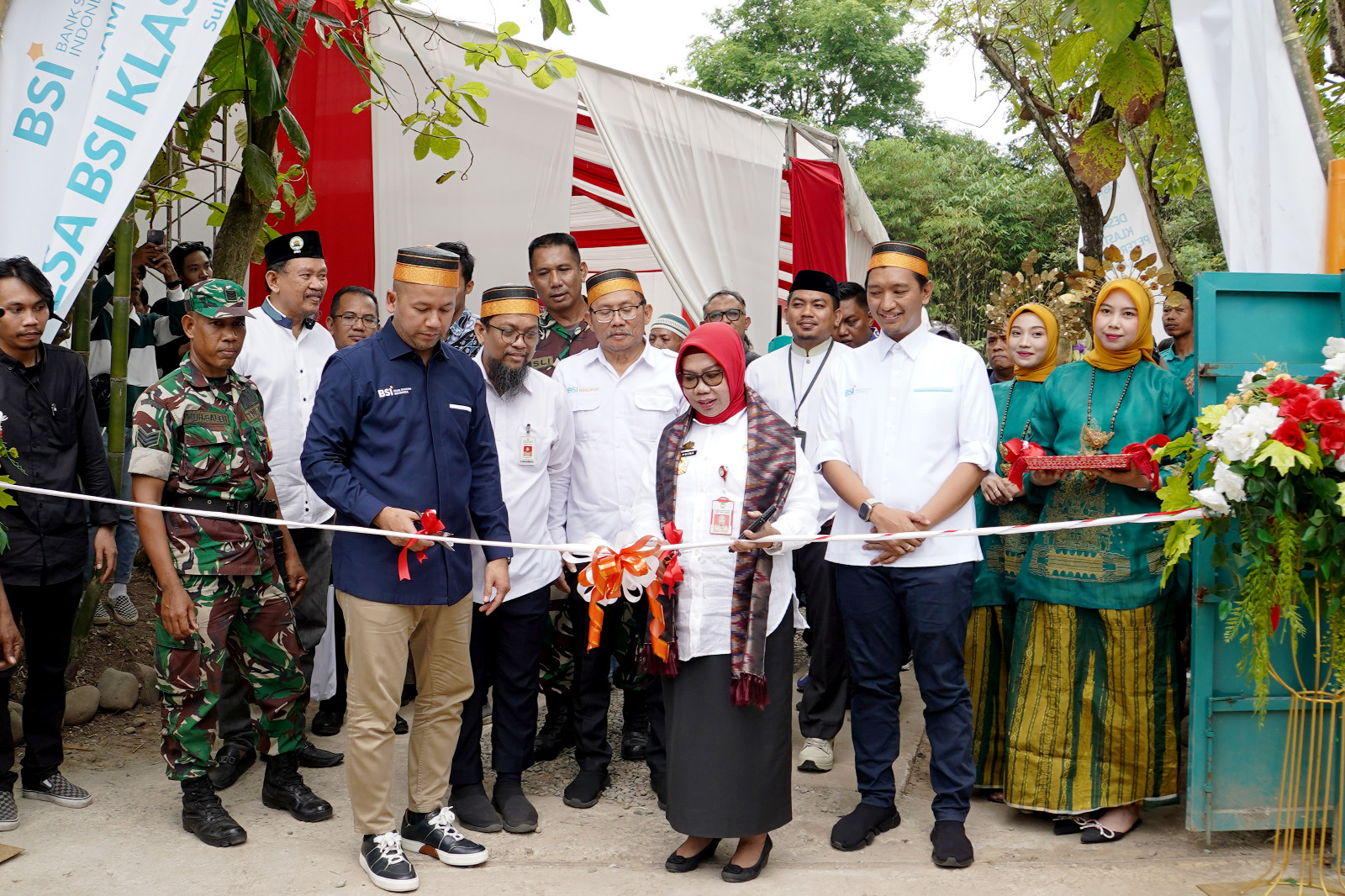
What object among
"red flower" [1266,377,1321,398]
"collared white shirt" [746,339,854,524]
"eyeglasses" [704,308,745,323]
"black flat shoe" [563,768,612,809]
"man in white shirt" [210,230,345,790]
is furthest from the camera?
"eyeglasses" [704,308,745,323]

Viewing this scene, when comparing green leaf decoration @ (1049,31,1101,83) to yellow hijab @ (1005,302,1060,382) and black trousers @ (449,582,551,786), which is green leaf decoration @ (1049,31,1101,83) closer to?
yellow hijab @ (1005,302,1060,382)

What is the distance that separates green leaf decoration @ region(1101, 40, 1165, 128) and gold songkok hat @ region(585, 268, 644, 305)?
1.80 metres

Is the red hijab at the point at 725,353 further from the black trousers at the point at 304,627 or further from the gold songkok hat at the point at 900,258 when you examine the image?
the black trousers at the point at 304,627

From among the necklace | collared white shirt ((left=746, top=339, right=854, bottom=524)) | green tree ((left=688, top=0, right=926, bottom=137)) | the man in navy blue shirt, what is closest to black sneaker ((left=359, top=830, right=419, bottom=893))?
the man in navy blue shirt

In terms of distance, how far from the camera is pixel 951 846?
143 inches

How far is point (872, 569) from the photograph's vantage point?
3768 millimetres

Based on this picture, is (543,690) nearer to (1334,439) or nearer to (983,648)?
(983,648)

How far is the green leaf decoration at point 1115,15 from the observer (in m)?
2.99

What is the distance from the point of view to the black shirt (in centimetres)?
376

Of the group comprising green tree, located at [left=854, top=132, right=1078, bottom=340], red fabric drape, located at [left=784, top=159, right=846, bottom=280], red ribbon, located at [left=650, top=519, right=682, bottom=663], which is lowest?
red ribbon, located at [left=650, top=519, right=682, bottom=663]

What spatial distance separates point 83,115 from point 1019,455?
3345 mm

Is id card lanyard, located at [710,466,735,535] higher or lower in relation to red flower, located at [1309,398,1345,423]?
lower

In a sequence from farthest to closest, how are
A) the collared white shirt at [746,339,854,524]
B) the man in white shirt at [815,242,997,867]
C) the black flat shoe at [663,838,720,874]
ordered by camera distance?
the collared white shirt at [746,339,854,524]
the man in white shirt at [815,242,997,867]
the black flat shoe at [663,838,720,874]

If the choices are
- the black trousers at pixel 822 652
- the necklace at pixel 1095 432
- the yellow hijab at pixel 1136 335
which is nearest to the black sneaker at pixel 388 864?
the black trousers at pixel 822 652
